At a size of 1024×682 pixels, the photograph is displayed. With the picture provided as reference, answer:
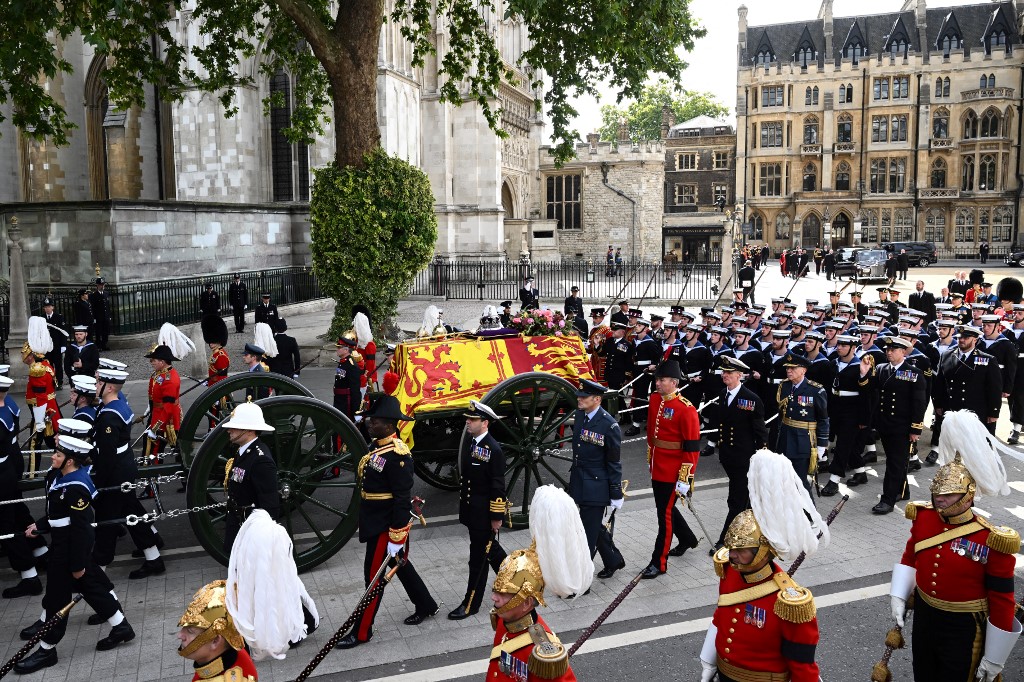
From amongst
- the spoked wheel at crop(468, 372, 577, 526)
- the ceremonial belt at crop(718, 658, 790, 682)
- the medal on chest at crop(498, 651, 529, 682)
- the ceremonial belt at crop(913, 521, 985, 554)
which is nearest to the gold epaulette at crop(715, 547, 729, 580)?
the ceremonial belt at crop(718, 658, 790, 682)

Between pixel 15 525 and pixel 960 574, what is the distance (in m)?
7.05

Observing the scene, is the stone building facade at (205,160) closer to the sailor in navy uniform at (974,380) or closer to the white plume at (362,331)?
the white plume at (362,331)

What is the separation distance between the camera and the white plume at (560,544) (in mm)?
3607

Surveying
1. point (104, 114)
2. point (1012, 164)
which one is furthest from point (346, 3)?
point (1012, 164)

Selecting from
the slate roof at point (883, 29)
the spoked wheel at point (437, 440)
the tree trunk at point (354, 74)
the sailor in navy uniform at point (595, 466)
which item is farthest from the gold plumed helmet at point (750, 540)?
the slate roof at point (883, 29)

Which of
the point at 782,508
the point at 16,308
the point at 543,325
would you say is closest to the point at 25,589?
the point at 543,325

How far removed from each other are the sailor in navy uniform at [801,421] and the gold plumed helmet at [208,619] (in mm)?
6018

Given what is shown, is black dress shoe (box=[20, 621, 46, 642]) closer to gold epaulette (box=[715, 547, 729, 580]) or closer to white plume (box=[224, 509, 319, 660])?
white plume (box=[224, 509, 319, 660])

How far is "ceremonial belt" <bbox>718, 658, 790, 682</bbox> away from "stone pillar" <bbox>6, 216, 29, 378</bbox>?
14.9 meters

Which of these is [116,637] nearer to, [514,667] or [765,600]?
[514,667]

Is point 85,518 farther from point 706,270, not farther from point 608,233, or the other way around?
point 608,233

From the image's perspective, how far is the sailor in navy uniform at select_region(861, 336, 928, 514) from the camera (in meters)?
8.47

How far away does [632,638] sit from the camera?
5945 mm

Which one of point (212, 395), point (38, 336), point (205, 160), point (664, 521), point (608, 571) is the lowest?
point (608, 571)
